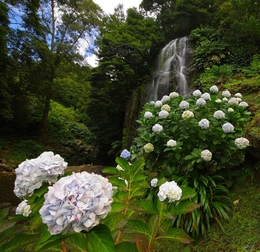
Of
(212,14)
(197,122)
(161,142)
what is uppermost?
(212,14)

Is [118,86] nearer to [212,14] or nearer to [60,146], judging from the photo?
[60,146]

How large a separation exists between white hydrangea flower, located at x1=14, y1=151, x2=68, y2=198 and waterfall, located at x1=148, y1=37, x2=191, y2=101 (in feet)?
23.3

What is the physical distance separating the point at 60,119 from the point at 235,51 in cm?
1174

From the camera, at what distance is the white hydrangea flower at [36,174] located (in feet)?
3.62

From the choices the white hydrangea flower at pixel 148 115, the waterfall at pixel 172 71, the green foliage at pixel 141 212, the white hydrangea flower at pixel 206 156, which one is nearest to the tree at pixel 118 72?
the waterfall at pixel 172 71

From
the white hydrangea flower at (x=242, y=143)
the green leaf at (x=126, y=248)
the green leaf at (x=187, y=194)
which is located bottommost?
the green leaf at (x=126, y=248)

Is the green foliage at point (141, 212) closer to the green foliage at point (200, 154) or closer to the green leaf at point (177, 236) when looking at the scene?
the green leaf at point (177, 236)

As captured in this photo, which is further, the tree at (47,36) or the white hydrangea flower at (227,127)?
the tree at (47,36)

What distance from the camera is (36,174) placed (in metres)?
1.10

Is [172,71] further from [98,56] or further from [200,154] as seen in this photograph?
[200,154]

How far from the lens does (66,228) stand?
72 centimetres

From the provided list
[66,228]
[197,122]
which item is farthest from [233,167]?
[66,228]

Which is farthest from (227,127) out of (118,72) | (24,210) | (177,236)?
(118,72)

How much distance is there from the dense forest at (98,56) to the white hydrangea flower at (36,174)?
18.8 feet
